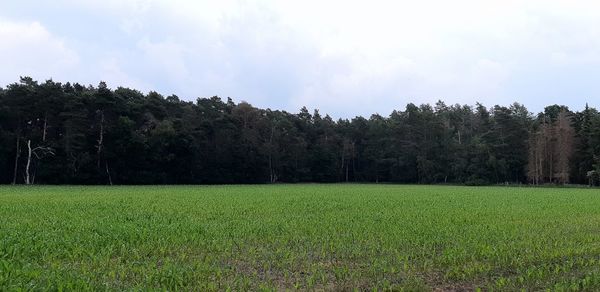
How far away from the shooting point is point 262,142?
7438cm

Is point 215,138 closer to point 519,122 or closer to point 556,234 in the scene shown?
point 519,122

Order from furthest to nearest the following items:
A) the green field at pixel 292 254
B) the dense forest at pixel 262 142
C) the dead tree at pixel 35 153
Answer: the dense forest at pixel 262 142 < the dead tree at pixel 35 153 < the green field at pixel 292 254

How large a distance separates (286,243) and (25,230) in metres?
6.57

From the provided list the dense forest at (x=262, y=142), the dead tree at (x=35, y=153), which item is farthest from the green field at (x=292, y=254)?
the dense forest at (x=262, y=142)

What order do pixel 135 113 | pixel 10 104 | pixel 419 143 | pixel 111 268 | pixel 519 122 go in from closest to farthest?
pixel 111 268 → pixel 10 104 → pixel 135 113 → pixel 519 122 → pixel 419 143

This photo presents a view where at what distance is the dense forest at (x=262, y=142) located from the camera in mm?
54156

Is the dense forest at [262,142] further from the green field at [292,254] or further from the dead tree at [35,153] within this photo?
the green field at [292,254]

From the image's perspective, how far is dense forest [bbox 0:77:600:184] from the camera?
5416 centimetres

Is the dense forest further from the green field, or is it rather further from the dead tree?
the green field

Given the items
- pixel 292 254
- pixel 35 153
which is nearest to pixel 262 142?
pixel 35 153

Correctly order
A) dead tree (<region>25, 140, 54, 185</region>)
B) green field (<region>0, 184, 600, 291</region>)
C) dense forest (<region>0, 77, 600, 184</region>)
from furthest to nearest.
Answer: dense forest (<region>0, 77, 600, 184</region>), dead tree (<region>25, 140, 54, 185</region>), green field (<region>0, 184, 600, 291</region>)

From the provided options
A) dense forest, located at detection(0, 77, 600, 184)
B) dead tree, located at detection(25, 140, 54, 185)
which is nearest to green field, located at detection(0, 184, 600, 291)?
dead tree, located at detection(25, 140, 54, 185)

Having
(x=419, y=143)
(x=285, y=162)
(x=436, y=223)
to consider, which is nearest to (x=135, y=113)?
(x=285, y=162)

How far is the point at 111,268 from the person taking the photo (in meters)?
8.19
